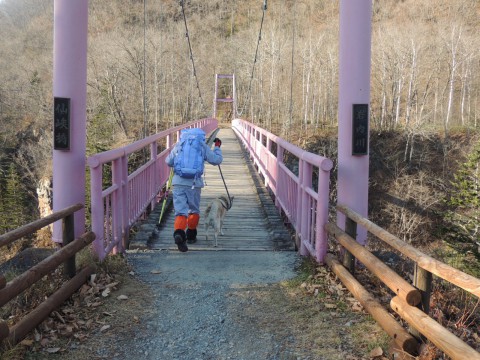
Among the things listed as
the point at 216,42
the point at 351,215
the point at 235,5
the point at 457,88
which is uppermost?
the point at 235,5

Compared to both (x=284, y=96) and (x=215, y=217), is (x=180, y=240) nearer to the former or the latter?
(x=215, y=217)

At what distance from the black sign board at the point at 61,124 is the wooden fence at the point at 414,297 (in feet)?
8.09

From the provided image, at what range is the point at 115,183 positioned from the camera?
4.48 meters

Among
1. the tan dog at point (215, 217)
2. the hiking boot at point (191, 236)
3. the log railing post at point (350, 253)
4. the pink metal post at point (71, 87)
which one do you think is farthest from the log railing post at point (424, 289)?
the hiking boot at point (191, 236)

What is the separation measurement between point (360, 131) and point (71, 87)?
8.11 feet

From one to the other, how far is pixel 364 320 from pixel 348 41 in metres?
2.31

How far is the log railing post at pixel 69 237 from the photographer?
3557mm

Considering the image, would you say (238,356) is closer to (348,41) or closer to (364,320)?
(364,320)

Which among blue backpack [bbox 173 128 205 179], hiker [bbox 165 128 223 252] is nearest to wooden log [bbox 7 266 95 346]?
hiker [bbox 165 128 223 252]

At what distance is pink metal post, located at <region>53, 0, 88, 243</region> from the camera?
4.00 meters

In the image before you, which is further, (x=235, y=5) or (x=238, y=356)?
(x=235, y=5)

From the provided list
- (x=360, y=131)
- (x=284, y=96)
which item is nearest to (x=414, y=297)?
(x=360, y=131)

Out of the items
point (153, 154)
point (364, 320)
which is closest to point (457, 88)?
point (153, 154)

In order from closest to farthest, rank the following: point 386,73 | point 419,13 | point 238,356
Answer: point 238,356 → point 386,73 → point 419,13
